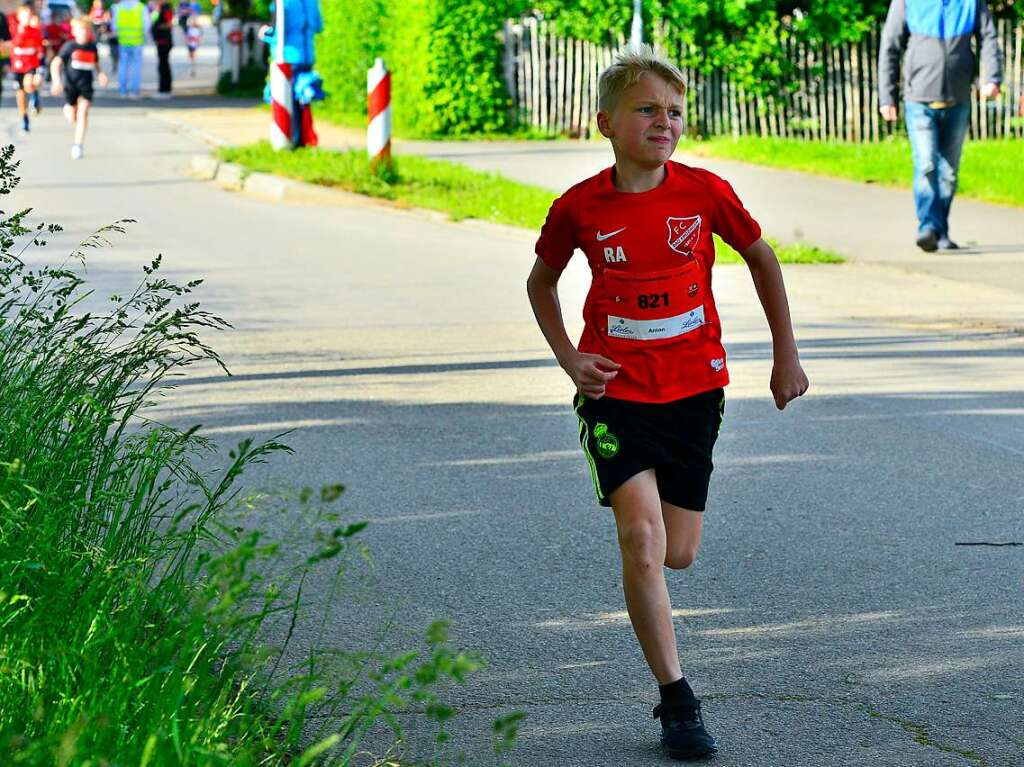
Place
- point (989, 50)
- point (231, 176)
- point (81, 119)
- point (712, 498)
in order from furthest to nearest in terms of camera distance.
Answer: point (81, 119) < point (231, 176) < point (989, 50) < point (712, 498)

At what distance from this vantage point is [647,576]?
4074mm

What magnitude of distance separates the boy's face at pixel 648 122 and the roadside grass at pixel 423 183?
8.65 metres

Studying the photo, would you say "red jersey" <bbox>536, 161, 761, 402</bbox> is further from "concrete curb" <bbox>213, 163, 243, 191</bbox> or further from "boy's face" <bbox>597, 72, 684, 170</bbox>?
"concrete curb" <bbox>213, 163, 243, 191</bbox>

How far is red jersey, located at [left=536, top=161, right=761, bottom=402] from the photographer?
4207mm

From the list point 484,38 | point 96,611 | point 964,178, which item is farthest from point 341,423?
point 484,38

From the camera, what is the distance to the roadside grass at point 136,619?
2.83m

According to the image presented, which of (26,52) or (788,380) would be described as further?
(26,52)

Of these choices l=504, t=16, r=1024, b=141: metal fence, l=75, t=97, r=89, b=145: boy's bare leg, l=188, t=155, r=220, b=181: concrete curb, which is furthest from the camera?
l=504, t=16, r=1024, b=141: metal fence

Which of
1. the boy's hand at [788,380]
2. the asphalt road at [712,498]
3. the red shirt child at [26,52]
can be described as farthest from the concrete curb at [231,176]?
the boy's hand at [788,380]

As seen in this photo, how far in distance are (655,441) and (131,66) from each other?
3444 cm

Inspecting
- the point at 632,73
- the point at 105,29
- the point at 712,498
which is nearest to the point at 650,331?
the point at 632,73

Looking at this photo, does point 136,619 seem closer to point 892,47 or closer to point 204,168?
point 892,47

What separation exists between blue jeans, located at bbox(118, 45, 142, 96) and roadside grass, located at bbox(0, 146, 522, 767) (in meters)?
32.1

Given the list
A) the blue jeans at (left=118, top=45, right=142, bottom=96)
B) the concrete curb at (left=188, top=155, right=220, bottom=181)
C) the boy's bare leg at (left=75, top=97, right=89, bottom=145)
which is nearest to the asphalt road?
the concrete curb at (left=188, top=155, right=220, bottom=181)
